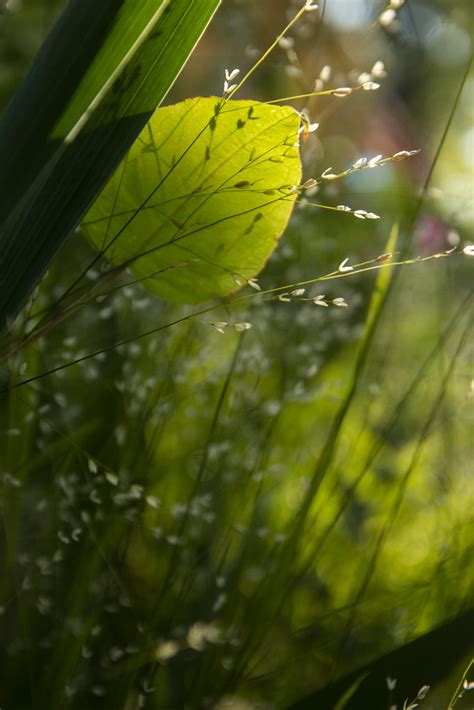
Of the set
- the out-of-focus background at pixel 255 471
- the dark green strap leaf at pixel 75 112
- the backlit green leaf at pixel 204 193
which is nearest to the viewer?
the dark green strap leaf at pixel 75 112

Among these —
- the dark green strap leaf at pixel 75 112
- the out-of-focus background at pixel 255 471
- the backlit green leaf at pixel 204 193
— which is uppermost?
the dark green strap leaf at pixel 75 112

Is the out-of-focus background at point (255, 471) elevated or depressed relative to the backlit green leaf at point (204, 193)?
depressed

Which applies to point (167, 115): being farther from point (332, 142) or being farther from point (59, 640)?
→ point (332, 142)

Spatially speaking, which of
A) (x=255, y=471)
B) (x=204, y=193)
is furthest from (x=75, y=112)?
(x=255, y=471)

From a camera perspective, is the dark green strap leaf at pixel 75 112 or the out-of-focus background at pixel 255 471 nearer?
the dark green strap leaf at pixel 75 112

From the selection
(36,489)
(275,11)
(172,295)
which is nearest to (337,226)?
(275,11)

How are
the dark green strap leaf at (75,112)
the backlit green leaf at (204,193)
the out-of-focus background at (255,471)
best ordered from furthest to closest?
1. the out-of-focus background at (255,471)
2. the backlit green leaf at (204,193)
3. the dark green strap leaf at (75,112)

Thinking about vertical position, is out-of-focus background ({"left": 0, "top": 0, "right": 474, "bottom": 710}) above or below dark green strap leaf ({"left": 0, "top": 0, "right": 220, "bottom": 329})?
below

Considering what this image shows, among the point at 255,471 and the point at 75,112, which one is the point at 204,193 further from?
the point at 255,471
